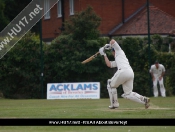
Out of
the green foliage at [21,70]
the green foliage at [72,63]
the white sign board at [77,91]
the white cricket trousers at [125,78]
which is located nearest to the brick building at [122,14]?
the green foliage at [72,63]

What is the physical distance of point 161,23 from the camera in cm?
4000

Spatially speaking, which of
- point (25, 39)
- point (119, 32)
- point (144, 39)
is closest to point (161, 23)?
point (119, 32)

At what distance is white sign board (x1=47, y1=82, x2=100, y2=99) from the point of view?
29750 millimetres

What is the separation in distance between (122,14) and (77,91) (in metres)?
13.1

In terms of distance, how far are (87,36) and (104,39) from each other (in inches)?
39.2

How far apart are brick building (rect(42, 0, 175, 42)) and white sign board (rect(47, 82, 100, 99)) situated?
10359 mm

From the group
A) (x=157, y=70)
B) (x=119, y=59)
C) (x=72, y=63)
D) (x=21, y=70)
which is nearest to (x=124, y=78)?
(x=119, y=59)

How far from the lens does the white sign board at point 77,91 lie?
2975cm

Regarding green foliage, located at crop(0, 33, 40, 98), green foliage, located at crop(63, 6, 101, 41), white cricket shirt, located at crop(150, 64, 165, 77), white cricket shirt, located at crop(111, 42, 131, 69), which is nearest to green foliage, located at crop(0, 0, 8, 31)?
green foliage, located at crop(0, 33, 40, 98)

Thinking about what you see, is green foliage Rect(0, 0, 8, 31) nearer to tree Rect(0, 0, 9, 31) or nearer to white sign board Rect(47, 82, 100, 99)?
tree Rect(0, 0, 9, 31)

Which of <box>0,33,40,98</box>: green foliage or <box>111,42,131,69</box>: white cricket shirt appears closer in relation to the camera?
<box>111,42,131,69</box>: white cricket shirt

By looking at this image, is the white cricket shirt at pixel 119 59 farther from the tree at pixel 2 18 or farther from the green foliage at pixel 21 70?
the tree at pixel 2 18

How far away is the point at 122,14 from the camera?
41.8 m

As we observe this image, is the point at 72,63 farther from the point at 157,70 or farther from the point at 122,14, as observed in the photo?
the point at 122,14
